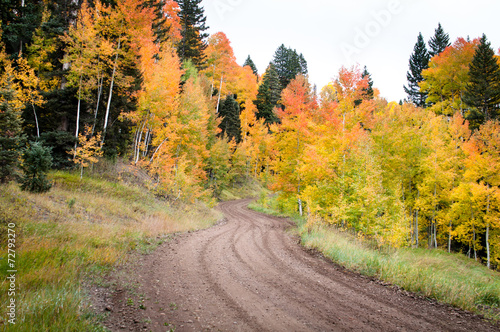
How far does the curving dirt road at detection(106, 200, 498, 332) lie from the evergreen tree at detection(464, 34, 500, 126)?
3032 centimetres

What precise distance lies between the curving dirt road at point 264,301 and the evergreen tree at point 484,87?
3032cm

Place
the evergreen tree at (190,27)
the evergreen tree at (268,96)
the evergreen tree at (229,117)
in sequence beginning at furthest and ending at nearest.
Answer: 1. the evergreen tree at (268,96)
2. the evergreen tree at (229,117)
3. the evergreen tree at (190,27)

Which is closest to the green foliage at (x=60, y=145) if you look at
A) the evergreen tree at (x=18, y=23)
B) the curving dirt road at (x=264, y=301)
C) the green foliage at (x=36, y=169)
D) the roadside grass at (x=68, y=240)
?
the roadside grass at (x=68, y=240)

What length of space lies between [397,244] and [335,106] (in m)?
10.6

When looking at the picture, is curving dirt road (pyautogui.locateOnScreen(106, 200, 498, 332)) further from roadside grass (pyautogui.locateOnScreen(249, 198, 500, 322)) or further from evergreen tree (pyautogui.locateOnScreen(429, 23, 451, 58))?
evergreen tree (pyautogui.locateOnScreen(429, 23, 451, 58))

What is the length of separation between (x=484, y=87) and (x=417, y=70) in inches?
718

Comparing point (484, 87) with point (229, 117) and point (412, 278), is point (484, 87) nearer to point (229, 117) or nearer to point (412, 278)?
point (412, 278)

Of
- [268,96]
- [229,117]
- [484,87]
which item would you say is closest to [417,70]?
[484,87]

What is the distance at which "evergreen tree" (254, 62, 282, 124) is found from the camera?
5622cm

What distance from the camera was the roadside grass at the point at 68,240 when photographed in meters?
3.66

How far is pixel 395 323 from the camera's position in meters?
4.50

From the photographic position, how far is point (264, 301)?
5094mm

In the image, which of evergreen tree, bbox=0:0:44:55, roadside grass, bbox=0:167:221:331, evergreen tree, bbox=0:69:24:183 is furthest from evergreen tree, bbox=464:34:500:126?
evergreen tree, bbox=0:0:44:55

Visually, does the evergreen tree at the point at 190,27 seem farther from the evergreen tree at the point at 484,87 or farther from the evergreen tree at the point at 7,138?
the evergreen tree at the point at 484,87
